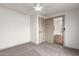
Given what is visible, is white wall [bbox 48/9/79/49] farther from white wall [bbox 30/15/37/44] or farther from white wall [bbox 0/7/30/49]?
white wall [bbox 0/7/30/49]

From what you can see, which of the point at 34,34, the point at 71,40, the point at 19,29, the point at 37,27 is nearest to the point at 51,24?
the point at 37,27

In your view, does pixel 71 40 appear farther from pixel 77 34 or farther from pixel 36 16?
pixel 36 16

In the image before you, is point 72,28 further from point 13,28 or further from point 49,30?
point 13,28

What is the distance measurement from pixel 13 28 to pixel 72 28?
3246 millimetres

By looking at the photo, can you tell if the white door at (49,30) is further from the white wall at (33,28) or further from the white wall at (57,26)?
the white wall at (57,26)

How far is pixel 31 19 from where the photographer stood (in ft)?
15.6

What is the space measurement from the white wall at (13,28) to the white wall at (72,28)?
8.60 ft

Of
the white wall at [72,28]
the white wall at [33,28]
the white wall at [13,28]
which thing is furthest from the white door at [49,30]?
the white wall at [13,28]

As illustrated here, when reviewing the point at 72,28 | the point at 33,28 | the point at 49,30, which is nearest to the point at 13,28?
the point at 33,28

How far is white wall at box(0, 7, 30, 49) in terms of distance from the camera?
3.22m

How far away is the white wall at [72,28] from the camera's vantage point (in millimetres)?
3277

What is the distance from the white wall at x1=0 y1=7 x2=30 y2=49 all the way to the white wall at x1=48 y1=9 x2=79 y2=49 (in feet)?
8.60

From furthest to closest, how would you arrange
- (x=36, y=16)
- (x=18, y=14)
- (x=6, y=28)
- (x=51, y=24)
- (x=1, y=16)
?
(x=51, y=24) < (x=36, y=16) < (x=18, y=14) < (x=6, y=28) < (x=1, y=16)

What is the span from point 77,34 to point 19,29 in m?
3.30
